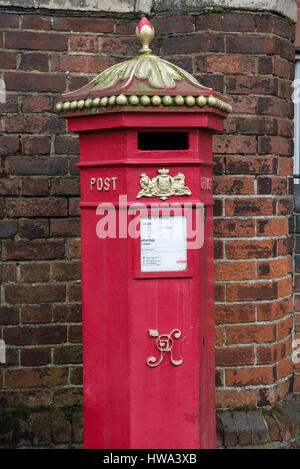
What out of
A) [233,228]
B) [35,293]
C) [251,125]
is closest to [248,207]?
[233,228]

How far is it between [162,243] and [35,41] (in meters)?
1.52

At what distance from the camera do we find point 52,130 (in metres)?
2.77

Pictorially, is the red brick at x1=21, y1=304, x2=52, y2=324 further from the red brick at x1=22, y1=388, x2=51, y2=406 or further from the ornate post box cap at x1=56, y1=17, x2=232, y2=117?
the ornate post box cap at x1=56, y1=17, x2=232, y2=117

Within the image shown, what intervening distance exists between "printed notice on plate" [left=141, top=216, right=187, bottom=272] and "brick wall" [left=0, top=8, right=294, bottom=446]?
920mm

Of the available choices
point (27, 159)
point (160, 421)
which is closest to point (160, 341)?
point (160, 421)

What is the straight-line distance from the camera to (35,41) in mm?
2729

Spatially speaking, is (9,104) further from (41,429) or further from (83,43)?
(41,429)

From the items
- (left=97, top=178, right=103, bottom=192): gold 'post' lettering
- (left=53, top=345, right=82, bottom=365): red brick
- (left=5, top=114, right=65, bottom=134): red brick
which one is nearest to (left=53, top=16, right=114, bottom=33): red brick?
(left=5, top=114, right=65, bottom=134): red brick

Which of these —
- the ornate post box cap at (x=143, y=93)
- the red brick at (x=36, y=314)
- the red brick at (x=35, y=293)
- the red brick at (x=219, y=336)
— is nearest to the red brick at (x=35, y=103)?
the ornate post box cap at (x=143, y=93)

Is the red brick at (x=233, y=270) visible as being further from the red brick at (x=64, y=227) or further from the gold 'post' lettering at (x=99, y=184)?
the gold 'post' lettering at (x=99, y=184)

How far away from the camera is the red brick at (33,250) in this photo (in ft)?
9.07

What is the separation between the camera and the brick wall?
107 inches

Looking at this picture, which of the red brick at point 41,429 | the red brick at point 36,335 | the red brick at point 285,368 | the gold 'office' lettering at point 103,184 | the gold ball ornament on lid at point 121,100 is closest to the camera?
the gold ball ornament on lid at point 121,100

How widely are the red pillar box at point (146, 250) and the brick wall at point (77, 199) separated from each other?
78cm
